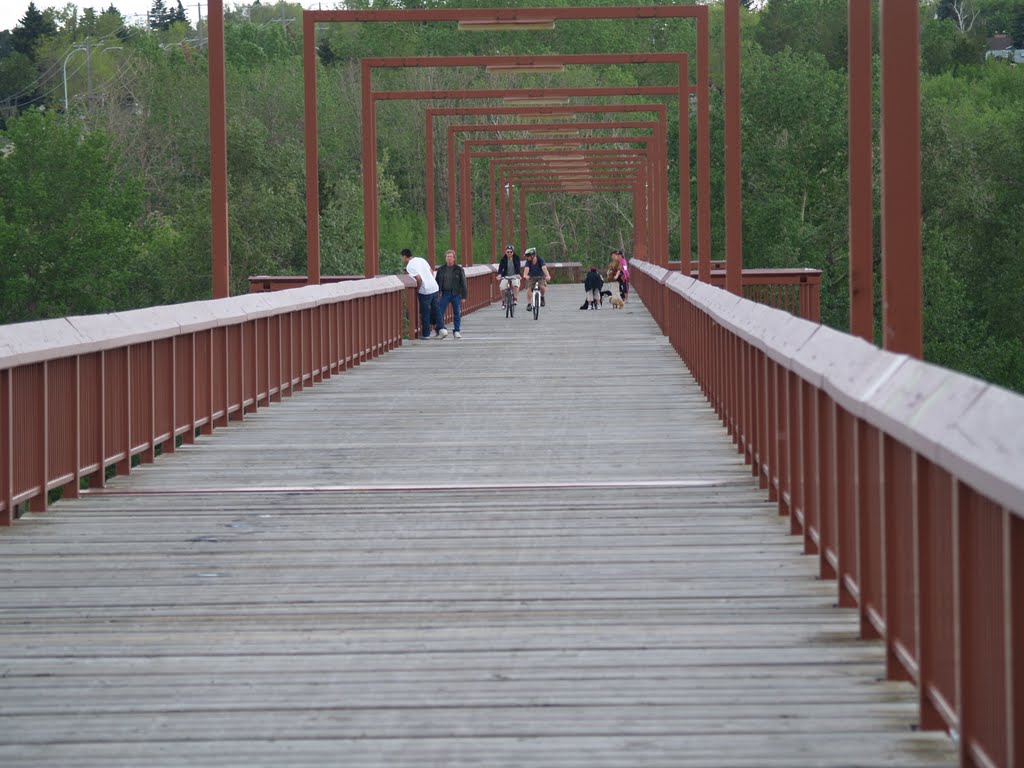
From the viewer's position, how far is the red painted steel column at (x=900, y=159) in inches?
353

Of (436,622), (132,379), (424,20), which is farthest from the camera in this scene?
(424,20)

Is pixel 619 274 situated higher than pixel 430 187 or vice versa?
pixel 430 187

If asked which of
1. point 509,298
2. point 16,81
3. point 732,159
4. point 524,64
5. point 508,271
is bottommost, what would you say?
point 509,298

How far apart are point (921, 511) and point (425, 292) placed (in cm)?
2727

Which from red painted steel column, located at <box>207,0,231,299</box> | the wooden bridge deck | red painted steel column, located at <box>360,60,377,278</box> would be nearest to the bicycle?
red painted steel column, located at <box>360,60,377,278</box>

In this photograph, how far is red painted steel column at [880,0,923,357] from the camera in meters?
8.98

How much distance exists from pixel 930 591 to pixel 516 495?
19.4 ft

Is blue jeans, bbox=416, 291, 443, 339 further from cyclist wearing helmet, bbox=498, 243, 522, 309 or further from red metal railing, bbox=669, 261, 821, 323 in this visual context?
cyclist wearing helmet, bbox=498, 243, 522, 309

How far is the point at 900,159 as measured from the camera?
9.15 meters

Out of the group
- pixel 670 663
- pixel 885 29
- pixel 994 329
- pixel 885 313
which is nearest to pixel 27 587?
pixel 670 663

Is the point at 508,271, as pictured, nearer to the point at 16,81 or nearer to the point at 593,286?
the point at 593,286

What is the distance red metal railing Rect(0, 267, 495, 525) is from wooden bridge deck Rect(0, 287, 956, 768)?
0.84 ft

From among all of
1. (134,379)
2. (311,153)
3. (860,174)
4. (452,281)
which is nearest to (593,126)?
(452,281)

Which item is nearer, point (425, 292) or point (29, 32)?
point (425, 292)
